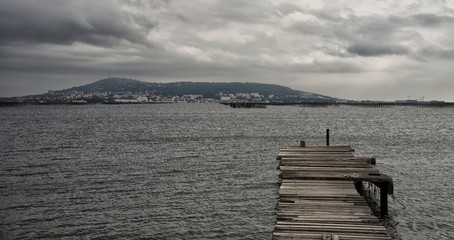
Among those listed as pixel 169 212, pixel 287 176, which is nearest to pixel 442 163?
pixel 287 176

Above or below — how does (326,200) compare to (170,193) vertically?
above

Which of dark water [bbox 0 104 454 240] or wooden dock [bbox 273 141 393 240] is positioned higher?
wooden dock [bbox 273 141 393 240]

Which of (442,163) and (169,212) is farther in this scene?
(442,163)

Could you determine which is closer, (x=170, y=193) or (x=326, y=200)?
(x=326, y=200)

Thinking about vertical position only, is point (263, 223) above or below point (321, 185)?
below

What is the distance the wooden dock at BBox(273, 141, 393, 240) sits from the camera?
13688mm

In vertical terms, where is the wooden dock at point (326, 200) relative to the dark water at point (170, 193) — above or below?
above

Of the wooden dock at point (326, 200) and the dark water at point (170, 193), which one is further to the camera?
the dark water at point (170, 193)

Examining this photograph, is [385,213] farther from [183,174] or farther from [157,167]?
[157,167]

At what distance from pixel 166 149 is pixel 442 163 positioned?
1082 inches

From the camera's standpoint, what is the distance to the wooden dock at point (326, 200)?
44.9 ft

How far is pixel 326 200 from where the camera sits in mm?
17656

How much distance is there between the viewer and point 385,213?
21.5 m

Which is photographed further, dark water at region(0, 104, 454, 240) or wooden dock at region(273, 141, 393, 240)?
dark water at region(0, 104, 454, 240)
